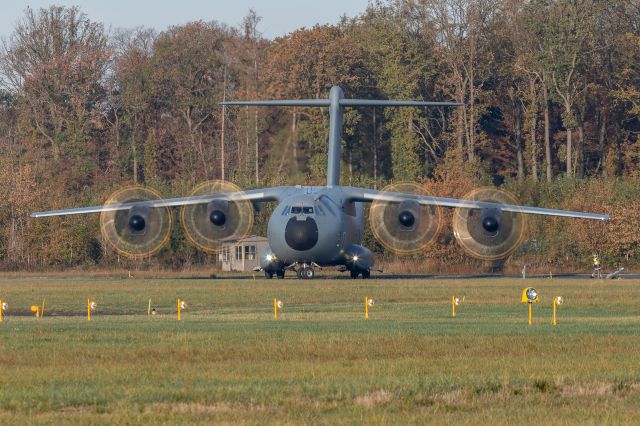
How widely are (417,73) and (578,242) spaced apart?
87.1 ft

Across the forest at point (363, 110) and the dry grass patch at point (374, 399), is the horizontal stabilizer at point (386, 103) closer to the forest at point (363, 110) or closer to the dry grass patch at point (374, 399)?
the forest at point (363, 110)

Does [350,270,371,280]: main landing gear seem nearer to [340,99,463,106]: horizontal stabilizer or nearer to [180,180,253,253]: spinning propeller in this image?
[180,180,253,253]: spinning propeller

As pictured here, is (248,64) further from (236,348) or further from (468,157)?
(236,348)

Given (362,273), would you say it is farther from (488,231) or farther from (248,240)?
(248,240)

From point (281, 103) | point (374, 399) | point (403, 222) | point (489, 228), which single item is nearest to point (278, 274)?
point (403, 222)

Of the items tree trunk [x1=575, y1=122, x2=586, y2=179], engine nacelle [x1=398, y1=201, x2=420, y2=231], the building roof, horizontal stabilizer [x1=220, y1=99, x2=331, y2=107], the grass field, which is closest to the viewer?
the grass field

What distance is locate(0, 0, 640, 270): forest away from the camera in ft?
260

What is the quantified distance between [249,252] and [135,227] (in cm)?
1811

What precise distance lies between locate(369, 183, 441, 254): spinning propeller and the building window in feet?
43.9

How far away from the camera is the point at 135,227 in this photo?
59156 mm

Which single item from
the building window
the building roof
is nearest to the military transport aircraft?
the building roof

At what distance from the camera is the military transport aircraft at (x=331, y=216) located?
55719 millimetres

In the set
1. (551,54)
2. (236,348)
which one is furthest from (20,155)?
(236,348)

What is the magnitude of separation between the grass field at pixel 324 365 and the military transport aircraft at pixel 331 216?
1352 cm
